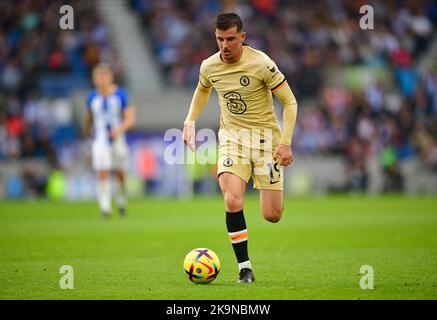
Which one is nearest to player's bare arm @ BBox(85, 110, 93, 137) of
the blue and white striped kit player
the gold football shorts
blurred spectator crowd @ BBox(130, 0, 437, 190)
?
the blue and white striped kit player

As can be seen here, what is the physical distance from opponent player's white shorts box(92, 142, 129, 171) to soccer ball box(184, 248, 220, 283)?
9.13 meters

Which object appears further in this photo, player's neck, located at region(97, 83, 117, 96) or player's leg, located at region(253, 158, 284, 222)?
player's neck, located at region(97, 83, 117, 96)

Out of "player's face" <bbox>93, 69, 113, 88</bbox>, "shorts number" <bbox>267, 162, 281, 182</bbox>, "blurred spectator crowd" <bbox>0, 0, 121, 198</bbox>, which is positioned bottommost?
"shorts number" <bbox>267, 162, 281, 182</bbox>

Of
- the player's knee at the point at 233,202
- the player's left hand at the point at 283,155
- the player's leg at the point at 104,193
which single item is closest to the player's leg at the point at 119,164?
the player's leg at the point at 104,193

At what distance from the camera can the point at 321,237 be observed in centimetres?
1345

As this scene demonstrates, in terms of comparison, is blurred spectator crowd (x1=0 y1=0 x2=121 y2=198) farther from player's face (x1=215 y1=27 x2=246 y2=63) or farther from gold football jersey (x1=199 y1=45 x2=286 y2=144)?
player's face (x1=215 y1=27 x2=246 y2=63)

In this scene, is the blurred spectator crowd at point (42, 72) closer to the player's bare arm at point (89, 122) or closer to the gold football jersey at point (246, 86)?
the player's bare arm at point (89, 122)

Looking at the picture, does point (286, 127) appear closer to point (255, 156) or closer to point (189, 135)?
point (255, 156)

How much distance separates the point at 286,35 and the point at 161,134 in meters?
5.99

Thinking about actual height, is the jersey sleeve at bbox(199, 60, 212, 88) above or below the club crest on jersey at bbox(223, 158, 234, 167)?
above

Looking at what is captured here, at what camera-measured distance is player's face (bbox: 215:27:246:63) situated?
A: 27.5 ft

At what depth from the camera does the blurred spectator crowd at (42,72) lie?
87.9 feet
